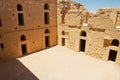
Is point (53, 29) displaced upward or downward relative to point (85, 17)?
downward

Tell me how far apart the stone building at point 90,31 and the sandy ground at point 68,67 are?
4.17 feet

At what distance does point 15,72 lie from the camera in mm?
9609

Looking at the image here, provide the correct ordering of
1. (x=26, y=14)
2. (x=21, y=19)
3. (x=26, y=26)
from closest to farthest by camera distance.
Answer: (x=26, y=14) < (x=26, y=26) < (x=21, y=19)

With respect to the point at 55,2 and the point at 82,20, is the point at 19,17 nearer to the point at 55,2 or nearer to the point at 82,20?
the point at 55,2

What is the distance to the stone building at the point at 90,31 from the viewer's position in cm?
1102

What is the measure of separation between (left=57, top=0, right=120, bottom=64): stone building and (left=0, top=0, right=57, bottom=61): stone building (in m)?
1.58

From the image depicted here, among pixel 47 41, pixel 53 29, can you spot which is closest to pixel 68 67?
pixel 47 41

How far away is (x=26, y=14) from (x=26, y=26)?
4.92 ft

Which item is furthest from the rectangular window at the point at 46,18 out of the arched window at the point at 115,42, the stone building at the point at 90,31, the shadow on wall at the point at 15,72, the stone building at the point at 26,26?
the arched window at the point at 115,42

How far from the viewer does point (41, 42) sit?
14844 mm

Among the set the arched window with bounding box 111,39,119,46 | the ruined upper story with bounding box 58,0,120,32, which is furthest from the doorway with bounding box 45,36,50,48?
the arched window with bounding box 111,39,119,46

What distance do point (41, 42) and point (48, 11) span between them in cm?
474

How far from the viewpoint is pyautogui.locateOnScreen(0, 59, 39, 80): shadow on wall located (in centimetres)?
892

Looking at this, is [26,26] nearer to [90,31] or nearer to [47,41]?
[47,41]
